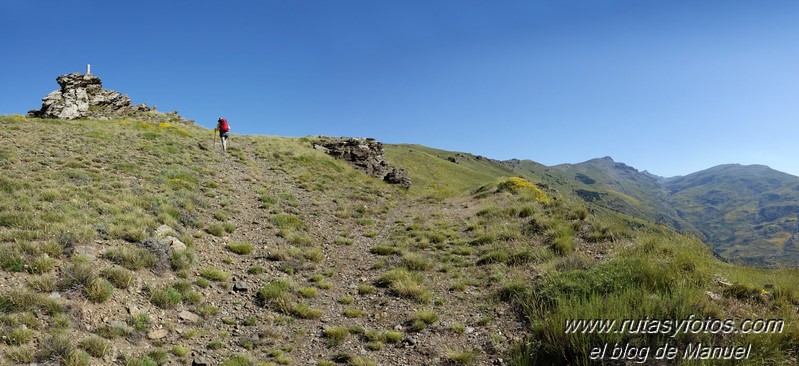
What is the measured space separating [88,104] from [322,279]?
44.2m

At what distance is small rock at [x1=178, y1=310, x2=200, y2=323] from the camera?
8.65 meters

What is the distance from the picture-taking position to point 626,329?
655cm

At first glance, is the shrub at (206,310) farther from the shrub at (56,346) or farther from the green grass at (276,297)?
the shrub at (56,346)

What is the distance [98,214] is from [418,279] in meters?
11.0

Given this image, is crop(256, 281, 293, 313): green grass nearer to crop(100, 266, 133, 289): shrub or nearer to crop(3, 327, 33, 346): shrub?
crop(100, 266, 133, 289): shrub

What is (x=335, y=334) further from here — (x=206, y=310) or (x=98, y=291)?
(x=98, y=291)

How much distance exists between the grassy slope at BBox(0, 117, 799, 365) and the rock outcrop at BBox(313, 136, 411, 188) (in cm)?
1949

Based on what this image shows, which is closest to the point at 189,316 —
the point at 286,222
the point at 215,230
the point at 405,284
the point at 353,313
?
the point at 353,313

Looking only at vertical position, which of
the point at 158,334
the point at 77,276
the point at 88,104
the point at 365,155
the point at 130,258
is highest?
the point at 88,104

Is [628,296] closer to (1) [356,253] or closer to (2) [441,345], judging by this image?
(2) [441,345]

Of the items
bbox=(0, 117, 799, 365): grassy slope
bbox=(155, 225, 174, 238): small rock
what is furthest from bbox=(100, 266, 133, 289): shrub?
bbox=(155, 225, 174, 238): small rock

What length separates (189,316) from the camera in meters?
8.77

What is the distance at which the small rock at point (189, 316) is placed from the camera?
865 cm

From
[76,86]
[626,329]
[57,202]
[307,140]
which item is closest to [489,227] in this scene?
[626,329]
